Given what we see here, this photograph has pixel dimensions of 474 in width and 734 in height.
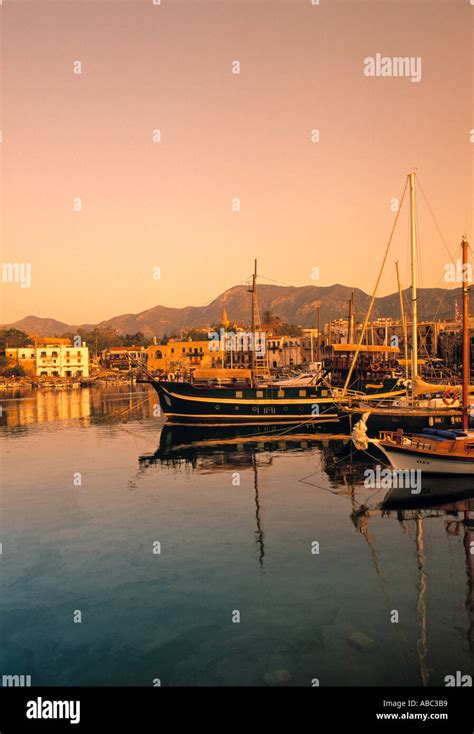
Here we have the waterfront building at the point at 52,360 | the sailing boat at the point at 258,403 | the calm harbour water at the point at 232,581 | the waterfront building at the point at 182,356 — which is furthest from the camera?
the waterfront building at the point at 52,360

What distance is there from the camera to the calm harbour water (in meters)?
12.7

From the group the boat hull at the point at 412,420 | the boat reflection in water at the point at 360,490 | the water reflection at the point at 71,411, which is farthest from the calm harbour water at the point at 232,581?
the water reflection at the point at 71,411

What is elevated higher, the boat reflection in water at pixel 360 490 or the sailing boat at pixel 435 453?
the sailing boat at pixel 435 453

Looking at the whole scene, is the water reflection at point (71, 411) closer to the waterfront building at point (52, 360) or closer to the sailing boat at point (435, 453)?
the sailing boat at point (435, 453)

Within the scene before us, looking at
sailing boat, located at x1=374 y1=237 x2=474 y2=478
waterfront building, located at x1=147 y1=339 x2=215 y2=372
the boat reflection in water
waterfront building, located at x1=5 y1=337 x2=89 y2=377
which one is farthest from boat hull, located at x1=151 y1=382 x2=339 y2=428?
waterfront building, located at x1=5 y1=337 x2=89 y2=377

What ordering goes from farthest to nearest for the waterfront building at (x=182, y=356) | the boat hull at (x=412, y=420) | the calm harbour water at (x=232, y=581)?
the waterfront building at (x=182, y=356), the boat hull at (x=412, y=420), the calm harbour water at (x=232, y=581)

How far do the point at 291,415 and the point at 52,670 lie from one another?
150 feet

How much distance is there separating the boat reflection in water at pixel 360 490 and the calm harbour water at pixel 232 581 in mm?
102

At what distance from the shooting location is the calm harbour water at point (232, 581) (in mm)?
12703

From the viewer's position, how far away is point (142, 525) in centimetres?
2300

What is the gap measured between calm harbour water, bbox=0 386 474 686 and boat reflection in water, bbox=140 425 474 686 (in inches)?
4.0

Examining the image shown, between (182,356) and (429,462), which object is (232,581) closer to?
(429,462)
